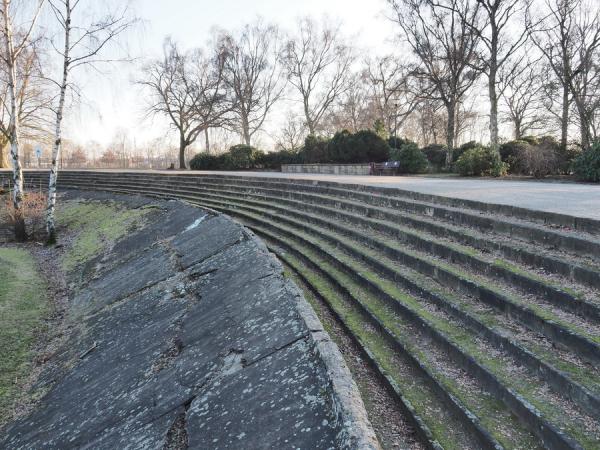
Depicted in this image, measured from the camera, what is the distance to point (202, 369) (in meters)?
3.90

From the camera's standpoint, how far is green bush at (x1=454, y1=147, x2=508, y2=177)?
15242 mm

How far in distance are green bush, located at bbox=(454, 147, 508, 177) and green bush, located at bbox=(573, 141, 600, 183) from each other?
9.06 ft

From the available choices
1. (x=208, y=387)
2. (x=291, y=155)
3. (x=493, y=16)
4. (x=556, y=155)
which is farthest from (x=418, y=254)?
(x=291, y=155)

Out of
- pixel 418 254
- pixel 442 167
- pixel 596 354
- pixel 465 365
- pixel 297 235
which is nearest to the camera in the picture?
pixel 596 354

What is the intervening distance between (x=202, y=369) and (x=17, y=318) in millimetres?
4963

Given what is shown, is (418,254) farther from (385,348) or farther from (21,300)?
(21,300)

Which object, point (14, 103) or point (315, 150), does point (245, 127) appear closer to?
point (315, 150)

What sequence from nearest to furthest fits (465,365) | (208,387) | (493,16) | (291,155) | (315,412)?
(315,412) < (465,365) < (208,387) < (493,16) < (291,155)

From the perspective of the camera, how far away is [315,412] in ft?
8.60

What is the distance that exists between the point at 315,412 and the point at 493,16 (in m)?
17.8

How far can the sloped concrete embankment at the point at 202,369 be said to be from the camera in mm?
2734

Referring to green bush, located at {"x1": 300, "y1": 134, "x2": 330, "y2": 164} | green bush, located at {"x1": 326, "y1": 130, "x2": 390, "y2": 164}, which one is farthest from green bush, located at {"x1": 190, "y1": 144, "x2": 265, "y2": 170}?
green bush, located at {"x1": 326, "y1": 130, "x2": 390, "y2": 164}

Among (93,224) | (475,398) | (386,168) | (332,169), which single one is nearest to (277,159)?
(332,169)

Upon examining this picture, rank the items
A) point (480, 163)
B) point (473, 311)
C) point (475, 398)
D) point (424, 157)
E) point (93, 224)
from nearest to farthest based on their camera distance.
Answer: point (475, 398)
point (473, 311)
point (93, 224)
point (480, 163)
point (424, 157)
